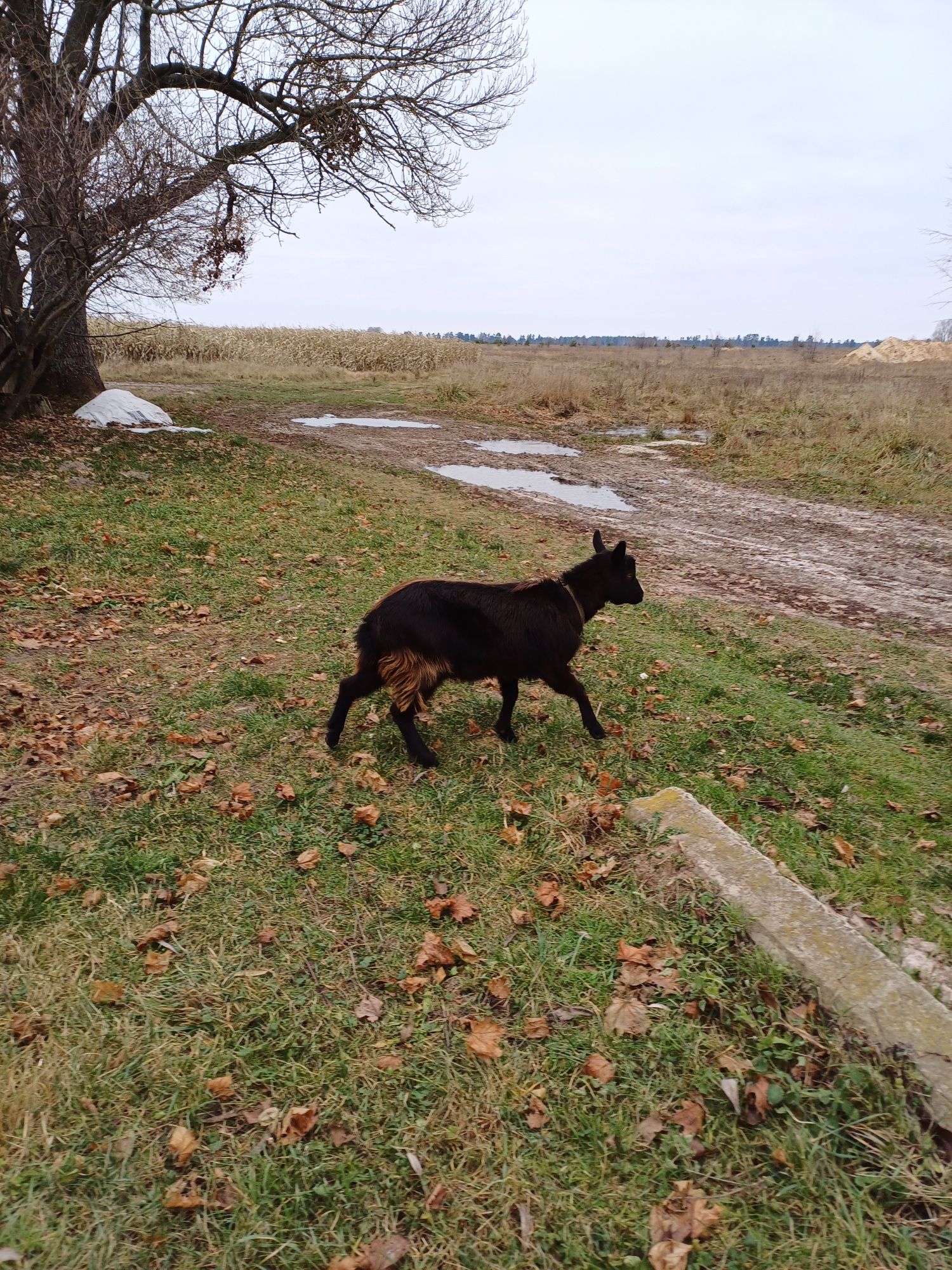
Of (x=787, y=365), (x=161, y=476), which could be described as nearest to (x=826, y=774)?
(x=161, y=476)

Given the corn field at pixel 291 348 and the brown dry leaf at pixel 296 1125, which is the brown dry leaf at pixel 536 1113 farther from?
the corn field at pixel 291 348

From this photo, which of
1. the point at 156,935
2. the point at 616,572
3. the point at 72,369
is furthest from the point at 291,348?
the point at 156,935

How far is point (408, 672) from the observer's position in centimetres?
446

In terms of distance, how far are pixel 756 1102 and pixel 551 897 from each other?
3.94 ft

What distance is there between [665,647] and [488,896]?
14.4 ft

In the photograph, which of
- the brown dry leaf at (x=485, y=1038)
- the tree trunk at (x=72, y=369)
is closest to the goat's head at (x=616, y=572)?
the brown dry leaf at (x=485, y=1038)


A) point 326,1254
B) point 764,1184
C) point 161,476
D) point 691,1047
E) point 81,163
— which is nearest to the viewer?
point 326,1254

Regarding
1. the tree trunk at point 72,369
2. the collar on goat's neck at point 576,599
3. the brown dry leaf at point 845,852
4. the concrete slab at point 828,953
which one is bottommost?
the brown dry leaf at point 845,852

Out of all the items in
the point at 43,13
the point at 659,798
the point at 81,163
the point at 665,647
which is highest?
the point at 43,13

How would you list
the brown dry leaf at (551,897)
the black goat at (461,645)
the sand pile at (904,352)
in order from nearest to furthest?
the brown dry leaf at (551,897) → the black goat at (461,645) → the sand pile at (904,352)

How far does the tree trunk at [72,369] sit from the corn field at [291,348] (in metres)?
15.9

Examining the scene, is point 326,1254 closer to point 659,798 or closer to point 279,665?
point 659,798

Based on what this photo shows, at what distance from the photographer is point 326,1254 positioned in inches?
83.0

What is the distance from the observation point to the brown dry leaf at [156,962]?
3018mm
